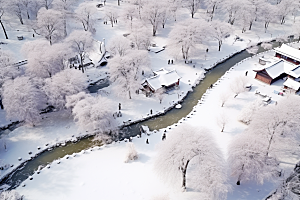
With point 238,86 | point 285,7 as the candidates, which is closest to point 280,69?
point 238,86

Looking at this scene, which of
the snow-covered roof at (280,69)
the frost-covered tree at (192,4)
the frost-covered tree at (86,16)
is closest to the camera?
the snow-covered roof at (280,69)

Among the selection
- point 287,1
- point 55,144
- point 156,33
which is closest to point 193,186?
point 55,144

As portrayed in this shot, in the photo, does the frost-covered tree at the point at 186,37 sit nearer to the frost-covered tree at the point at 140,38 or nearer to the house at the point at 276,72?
the frost-covered tree at the point at 140,38

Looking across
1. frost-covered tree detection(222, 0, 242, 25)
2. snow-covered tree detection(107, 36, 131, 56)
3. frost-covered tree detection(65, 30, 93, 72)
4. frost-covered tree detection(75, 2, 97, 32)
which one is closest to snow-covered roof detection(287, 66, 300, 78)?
frost-covered tree detection(222, 0, 242, 25)

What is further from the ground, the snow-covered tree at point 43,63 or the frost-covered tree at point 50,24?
the frost-covered tree at point 50,24

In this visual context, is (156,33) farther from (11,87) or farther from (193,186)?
(193,186)

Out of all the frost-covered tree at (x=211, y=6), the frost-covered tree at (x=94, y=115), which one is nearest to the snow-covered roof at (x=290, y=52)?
the frost-covered tree at (x=211, y=6)
